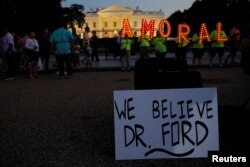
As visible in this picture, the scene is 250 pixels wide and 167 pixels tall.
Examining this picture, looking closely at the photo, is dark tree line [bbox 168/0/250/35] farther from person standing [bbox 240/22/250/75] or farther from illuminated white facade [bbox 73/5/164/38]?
illuminated white facade [bbox 73/5/164/38]

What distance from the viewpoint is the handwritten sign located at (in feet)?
15.1

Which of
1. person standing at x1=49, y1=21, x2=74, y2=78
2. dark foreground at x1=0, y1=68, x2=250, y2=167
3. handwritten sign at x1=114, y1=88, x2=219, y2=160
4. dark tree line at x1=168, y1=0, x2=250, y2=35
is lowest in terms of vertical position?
dark foreground at x1=0, y1=68, x2=250, y2=167

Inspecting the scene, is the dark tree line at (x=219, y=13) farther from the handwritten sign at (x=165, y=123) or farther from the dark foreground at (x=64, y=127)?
Result: the handwritten sign at (x=165, y=123)

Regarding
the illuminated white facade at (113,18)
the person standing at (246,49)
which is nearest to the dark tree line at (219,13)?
the person standing at (246,49)

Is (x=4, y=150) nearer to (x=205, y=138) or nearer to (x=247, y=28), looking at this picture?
(x=205, y=138)

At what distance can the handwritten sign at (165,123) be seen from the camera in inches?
181

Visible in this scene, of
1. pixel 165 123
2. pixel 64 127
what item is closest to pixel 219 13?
pixel 64 127

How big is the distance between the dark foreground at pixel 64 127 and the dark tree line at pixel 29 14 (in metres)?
30.1

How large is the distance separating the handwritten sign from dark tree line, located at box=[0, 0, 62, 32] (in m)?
35.7

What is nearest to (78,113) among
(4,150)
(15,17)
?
(4,150)

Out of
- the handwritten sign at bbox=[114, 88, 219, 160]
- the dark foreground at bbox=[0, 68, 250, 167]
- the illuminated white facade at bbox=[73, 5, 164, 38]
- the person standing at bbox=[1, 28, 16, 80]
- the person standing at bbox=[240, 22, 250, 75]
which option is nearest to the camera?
the handwritten sign at bbox=[114, 88, 219, 160]

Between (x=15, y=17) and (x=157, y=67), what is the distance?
38.1m

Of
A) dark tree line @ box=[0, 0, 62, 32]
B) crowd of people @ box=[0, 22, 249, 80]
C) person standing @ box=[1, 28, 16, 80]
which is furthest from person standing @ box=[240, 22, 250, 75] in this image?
dark tree line @ box=[0, 0, 62, 32]

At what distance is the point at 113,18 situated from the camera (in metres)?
158
